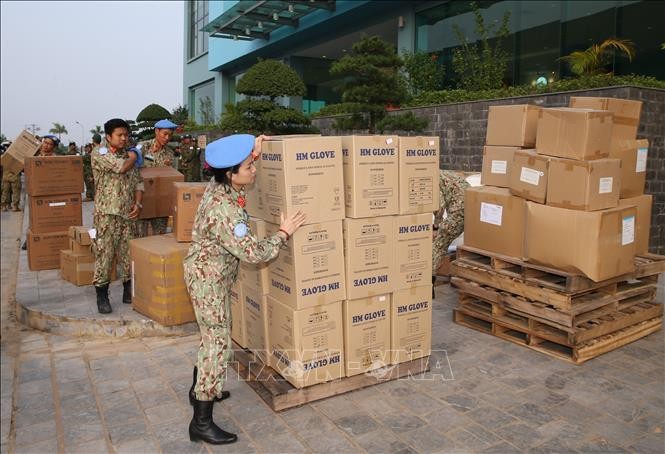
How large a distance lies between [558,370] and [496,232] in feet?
4.14

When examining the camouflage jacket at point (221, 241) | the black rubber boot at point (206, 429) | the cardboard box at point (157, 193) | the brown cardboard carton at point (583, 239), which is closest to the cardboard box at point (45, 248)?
the cardboard box at point (157, 193)

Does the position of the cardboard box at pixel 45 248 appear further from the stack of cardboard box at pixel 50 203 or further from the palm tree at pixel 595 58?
the palm tree at pixel 595 58

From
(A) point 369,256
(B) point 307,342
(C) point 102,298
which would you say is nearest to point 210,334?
(B) point 307,342

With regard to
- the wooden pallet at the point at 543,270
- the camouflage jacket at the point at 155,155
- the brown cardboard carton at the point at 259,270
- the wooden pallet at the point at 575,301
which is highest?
the camouflage jacket at the point at 155,155

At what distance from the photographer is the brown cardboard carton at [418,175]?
12.2 feet

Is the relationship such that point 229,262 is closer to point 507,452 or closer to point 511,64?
point 507,452

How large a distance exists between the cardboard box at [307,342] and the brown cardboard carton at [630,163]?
2.88 m

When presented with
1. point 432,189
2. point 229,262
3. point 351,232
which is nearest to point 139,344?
point 229,262

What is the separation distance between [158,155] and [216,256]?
4.19 meters

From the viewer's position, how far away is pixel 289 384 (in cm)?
355

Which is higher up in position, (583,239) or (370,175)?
(370,175)

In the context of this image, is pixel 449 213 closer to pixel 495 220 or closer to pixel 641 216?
pixel 495 220

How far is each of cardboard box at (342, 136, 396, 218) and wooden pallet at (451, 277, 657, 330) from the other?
5.27ft

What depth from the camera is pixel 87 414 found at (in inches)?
134
